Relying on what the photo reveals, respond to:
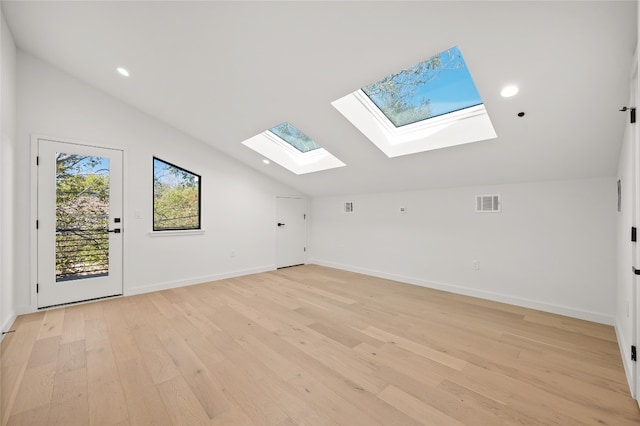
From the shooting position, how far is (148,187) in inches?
162

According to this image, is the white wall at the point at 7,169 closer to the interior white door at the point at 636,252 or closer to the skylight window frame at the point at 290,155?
the skylight window frame at the point at 290,155

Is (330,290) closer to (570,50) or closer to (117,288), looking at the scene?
(117,288)

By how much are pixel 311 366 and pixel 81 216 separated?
3.64 metres

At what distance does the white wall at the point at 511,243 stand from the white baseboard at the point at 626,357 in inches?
23.7

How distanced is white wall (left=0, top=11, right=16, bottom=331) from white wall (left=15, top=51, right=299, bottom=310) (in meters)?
0.18

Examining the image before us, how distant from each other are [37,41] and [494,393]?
554cm

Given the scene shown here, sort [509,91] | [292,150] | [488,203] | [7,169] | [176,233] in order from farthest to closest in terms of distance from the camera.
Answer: [292,150] < [176,233] < [488,203] < [7,169] < [509,91]

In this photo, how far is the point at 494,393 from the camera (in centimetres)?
178

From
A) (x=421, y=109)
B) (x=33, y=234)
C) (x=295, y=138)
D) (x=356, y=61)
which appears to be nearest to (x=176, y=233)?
(x=33, y=234)

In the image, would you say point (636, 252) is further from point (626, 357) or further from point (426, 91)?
point (426, 91)

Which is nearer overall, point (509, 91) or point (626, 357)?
point (626, 357)

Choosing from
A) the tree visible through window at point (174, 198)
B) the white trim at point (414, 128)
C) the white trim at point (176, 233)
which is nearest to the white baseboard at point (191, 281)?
the white trim at point (176, 233)

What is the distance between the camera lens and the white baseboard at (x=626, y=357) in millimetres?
1817

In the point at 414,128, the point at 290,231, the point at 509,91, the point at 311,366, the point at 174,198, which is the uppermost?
the point at 414,128
